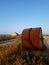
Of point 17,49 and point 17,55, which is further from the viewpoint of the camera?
point 17,49

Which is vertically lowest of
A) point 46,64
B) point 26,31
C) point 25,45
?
point 46,64

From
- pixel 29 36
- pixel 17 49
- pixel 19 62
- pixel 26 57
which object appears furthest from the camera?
pixel 29 36

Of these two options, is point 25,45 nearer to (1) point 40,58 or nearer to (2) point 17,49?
(2) point 17,49

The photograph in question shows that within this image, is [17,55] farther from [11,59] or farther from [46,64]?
[46,64]

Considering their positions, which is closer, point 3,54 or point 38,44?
point 3,54

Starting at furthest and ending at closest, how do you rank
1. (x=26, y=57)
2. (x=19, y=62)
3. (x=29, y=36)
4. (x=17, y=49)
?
(x=29, y=36) → (x=17, y=49) → (x=26, y=57) → (x=19, y=62)

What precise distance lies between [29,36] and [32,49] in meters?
0.91

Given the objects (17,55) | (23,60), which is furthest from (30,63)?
(17,55)

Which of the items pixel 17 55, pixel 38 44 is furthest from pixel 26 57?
pixel 38 44

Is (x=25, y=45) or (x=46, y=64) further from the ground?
(x=25, y=45)

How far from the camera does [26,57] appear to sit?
10.8 meters

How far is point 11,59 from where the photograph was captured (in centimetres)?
1037

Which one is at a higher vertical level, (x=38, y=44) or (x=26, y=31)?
(x=26, y=31)

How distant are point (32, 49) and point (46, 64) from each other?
88.1 inches
